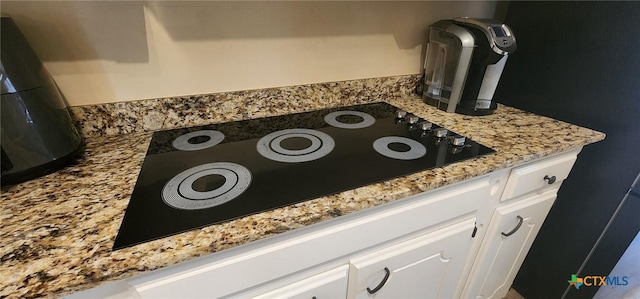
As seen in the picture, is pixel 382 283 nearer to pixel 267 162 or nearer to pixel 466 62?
pixel 267 162

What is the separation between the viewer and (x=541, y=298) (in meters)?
1.29

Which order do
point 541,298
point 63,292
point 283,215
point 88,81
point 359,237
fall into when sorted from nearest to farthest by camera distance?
point 63,292, point 283,215, point 359,237, point 88,81, point 541,298

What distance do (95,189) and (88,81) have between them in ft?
1.20

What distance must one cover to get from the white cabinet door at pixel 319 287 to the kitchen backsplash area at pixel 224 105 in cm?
60

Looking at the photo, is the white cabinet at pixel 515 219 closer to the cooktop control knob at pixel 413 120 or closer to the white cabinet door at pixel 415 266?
the white cabinet door at pixel 415 266

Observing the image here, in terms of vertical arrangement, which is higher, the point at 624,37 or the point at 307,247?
the point at 624,37

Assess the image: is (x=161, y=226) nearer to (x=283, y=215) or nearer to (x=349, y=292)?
(x=283, y=215)

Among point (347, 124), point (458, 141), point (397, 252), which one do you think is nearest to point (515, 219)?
point (458, 141)

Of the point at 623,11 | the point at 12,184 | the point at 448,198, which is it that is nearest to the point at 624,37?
the point at 623,11

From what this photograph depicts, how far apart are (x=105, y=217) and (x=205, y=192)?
174 mm

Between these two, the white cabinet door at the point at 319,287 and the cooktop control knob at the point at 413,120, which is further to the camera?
the cooktop control knob at the point at 413,120

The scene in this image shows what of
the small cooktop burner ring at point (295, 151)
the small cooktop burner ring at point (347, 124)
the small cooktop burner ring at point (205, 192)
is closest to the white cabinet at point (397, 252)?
the small cooktop burner ring at point (205, 192)

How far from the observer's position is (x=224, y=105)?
0.95 meters

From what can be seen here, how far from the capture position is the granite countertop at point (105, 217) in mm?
416
